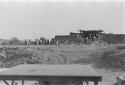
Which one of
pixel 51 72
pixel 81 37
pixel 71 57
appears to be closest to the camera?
pixel 51 72

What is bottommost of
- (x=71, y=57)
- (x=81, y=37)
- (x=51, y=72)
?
(x=71, y=57)

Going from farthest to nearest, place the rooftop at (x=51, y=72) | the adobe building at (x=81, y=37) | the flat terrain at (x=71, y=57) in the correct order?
the adobe building at (x=81, y=37) < the flat terrain at (x=71, y=57) < the rooftop at (x=51, y=72)

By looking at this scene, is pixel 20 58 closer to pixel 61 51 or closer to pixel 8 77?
pixel 61 51

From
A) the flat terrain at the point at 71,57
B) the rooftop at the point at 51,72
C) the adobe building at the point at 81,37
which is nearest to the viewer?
the rooftop at the point at 51,72

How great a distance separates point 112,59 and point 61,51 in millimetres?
5295

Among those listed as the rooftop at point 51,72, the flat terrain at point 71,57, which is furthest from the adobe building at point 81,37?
the rooftop at point 51,72

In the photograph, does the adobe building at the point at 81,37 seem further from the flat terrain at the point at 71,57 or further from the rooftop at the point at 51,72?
the rooftop at the point at 51,72

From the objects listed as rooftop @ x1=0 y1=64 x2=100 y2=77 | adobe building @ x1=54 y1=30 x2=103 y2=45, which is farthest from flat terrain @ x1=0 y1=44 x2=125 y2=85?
rooftop @ x1=0 y1=64 x2=100 y2=77

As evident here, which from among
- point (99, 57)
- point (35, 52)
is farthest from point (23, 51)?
point (99, 57)

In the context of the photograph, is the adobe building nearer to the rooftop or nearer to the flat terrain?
the flat terrain

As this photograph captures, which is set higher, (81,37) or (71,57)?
(81,37)

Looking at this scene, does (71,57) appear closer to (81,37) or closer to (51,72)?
(81,37)

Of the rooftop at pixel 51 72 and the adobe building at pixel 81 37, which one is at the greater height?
the rooftop at pixel 51 72

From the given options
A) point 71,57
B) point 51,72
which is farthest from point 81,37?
point 51,72
